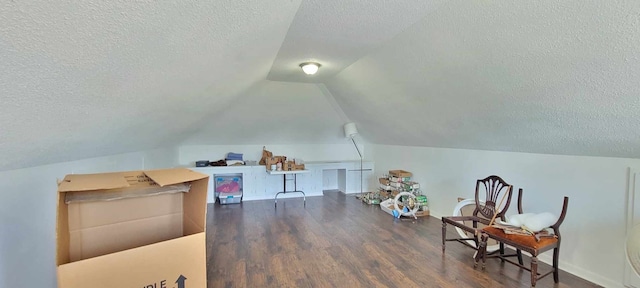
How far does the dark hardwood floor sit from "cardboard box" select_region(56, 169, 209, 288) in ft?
4.05

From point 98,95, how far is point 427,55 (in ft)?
7.71

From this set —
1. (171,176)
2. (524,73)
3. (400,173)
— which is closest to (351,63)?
(524,73)

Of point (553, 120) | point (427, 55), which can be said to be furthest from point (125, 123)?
point (553, 120)

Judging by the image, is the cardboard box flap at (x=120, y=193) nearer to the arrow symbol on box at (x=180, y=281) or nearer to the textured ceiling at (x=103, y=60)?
the textured ceiling at (x=103, y=60)

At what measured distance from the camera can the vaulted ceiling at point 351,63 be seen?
87 centimetres

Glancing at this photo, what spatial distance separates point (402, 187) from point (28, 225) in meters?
4.46

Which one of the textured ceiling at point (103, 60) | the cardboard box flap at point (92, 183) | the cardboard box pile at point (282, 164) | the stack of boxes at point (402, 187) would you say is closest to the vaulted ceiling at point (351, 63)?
the textured ceiling at point (103, 60)

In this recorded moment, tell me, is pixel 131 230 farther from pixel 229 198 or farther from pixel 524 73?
pixel 229 198

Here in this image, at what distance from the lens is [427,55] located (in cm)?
255

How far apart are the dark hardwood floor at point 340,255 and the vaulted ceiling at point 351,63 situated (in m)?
1.30

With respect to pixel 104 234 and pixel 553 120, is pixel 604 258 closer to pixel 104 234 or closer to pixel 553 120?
pixel 553 120

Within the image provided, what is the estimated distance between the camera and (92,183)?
3.99 ft

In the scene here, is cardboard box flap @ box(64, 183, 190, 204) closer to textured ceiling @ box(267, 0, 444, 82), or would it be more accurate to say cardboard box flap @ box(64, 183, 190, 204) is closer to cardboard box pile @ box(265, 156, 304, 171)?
textured ceiling @ box(267, 0, 444, 82)

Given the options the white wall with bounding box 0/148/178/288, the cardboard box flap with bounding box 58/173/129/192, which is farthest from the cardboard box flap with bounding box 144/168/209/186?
the white wall with bounding box 0/148/178/288
